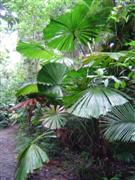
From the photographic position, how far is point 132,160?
3805 millimetres

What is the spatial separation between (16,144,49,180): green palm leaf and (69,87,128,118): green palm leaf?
614 mm

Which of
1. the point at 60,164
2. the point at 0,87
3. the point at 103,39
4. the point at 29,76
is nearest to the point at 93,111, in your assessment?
the point at 60,164

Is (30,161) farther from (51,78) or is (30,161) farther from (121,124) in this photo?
(51,78)

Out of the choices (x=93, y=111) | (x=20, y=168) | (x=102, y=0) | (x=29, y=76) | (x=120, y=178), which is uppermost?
(x=102, y=0)

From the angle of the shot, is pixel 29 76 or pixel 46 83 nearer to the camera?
pixel 46 83

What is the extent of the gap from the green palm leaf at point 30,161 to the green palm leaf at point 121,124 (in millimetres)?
786

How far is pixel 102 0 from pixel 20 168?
3.02 m

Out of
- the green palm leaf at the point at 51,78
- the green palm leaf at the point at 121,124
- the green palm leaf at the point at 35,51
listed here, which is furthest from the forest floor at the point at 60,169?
the green palm leaf at the point at 35,51

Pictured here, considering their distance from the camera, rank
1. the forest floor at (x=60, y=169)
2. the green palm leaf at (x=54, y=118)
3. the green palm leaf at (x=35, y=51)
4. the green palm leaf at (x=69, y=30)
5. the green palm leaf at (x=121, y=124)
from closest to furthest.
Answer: the green palm leaf at (x=121, y=124) → the green palm leaf at (x=54, y=118) → the forest floor at (x=60, y=169) → the green palm leaf at (x=69, y=30) → the green palm leaf at (x=35, y=51)

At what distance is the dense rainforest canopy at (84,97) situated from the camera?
3170 mm

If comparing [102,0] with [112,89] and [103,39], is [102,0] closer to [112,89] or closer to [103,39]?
[103,39]

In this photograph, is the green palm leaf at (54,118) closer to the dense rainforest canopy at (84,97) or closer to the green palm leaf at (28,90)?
the dense rainforest canopy at (84,97)

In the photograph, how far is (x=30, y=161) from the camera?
3.09m

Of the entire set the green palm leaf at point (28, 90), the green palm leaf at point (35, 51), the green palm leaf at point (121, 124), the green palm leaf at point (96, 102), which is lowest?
the green palm leaf at point (121, 124)
